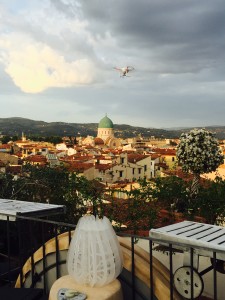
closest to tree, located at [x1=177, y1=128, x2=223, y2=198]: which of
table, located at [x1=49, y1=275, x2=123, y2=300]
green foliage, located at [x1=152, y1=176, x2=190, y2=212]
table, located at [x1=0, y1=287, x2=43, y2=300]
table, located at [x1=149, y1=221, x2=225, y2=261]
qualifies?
green foliage, located at [x1=152, y1=176, x2=190, y2=212]

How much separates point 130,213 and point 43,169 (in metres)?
3.29

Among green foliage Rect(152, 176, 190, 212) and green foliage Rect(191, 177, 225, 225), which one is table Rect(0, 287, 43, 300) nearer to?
green foliage Rect(152, 176, 190, 212)

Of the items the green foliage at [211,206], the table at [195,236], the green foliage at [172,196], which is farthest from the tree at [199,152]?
the table at [195,236]

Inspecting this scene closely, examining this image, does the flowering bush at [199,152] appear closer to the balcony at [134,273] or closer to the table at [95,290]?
the balcony at [134,273]

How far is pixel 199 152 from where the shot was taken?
10906 millimetres

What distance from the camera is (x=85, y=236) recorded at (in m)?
2.86

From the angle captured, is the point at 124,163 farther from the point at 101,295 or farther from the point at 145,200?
the point at 101,295

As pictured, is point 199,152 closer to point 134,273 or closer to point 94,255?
point 134,273

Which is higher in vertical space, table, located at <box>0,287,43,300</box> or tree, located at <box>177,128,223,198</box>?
tree, located at <box>177,128,223,198</box>

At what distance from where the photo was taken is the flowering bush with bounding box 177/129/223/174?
10.9 meters

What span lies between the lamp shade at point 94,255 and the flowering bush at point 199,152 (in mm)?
8079

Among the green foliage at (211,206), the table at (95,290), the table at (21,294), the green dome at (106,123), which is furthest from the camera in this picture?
the green dome at (106,123)

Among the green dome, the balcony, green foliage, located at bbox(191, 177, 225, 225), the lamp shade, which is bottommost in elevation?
green foliage, located at bbox(191, 177, 225, 225)

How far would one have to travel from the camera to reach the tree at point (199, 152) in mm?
10891
